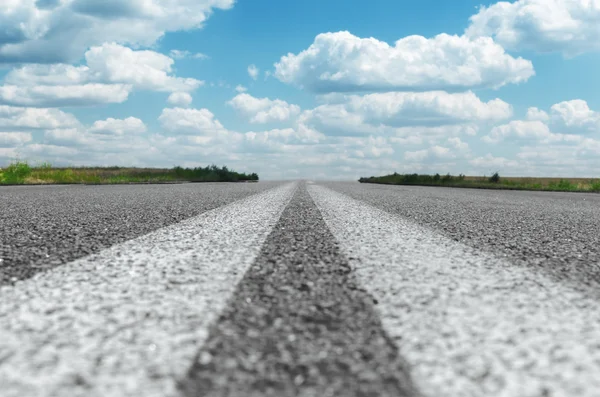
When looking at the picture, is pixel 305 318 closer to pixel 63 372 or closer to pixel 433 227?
pixel 63 372

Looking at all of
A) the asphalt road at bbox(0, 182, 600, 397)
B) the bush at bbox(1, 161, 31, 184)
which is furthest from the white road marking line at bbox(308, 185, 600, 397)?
the bush at bbox(1, 161, 31, 184)

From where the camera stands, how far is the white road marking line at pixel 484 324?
1438 millimetres

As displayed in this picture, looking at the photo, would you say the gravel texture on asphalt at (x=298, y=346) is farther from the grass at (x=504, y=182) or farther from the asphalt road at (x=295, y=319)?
the grass at (x=504, y=182)

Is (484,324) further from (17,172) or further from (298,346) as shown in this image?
(17,172)

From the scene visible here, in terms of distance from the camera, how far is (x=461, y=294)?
7.84 feet

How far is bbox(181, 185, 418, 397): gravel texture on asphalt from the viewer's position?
1387 mm

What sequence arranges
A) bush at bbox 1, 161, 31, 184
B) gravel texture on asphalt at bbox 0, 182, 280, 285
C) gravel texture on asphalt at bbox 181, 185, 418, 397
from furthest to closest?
bush at bbox 1, 161, 31, 184
gravel texture on asphalt at bbox 0, 182, 280, 285
gravel texture on asphalt at bbox 181, 185, 418, 397

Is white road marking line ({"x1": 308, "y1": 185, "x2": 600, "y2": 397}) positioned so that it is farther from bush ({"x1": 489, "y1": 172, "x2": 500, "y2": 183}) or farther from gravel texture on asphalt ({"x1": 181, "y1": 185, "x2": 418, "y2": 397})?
bush ({"x1": 489, "y1": 172, "x2": 500, "y2": 183})

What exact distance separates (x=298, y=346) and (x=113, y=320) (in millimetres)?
733

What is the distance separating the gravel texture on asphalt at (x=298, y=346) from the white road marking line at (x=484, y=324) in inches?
3.5

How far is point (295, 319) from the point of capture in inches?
77.5

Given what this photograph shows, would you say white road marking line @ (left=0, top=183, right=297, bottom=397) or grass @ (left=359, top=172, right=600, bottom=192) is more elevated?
grass @ (left=359, top=172, right=600, bottom=192)

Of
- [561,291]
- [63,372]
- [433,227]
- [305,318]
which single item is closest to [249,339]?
[305,318]

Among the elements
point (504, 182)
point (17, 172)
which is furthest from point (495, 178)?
point (17, 172)
